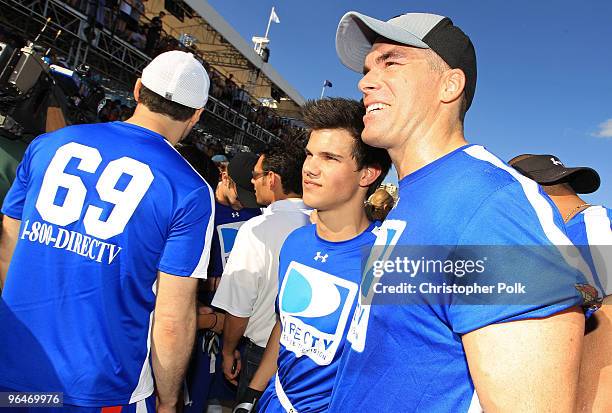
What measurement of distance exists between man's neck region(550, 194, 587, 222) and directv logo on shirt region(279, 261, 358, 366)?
123 cm

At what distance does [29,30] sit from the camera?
965 cm

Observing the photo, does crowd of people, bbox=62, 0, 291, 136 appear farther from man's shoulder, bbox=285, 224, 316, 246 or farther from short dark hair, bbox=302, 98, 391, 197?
man's shoulder, bbox=285, 224, 316, 246

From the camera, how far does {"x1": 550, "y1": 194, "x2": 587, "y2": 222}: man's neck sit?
83.1 inches

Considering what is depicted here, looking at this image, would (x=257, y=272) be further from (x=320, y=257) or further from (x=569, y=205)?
(x=569, y=205)

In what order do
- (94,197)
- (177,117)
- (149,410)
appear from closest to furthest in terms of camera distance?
(94,197) → (149,410) → (177,117)

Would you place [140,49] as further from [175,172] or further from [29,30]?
[175,172]

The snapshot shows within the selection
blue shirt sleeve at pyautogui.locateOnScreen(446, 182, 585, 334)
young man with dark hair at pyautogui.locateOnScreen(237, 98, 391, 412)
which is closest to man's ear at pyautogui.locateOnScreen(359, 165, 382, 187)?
young man with dark hair at pyautogui.locateOnScreen(237, 98, 391, 412)

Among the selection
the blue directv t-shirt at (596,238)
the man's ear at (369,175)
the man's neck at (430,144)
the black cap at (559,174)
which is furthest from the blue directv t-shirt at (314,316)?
the black cap at (559,174)

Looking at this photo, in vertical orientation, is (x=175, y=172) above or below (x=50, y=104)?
below

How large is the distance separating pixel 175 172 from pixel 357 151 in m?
1.07

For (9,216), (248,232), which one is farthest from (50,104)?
(248,232)

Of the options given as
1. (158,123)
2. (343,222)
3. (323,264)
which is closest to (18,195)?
(158,123)

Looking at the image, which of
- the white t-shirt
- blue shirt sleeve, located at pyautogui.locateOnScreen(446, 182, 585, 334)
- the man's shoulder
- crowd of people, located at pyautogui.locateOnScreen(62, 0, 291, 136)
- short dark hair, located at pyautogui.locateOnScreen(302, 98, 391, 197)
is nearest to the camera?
blue shirt sleeve, located at pyautogui.locateOnScreen(446, 182, 585, 334)

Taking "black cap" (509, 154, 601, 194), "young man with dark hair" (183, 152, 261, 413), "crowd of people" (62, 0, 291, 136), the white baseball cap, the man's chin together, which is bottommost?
"young man with dark hair" (183, 152, 261, 413)
